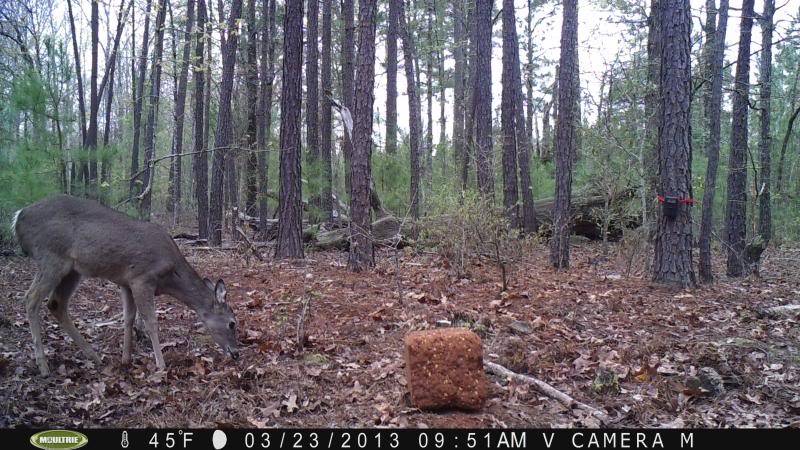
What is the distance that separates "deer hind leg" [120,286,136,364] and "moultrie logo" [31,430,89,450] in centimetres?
174

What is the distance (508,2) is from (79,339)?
15131 millimetres

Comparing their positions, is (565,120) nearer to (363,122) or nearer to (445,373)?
(363,122)

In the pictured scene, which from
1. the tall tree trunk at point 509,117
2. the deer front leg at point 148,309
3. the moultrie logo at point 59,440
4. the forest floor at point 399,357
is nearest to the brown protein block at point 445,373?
the forest floor at point 399,357

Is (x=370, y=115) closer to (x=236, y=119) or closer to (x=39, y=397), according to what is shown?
(x=39, y=397)

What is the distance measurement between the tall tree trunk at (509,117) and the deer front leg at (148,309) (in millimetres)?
11284

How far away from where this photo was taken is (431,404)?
4.45m

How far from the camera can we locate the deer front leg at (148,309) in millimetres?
5730

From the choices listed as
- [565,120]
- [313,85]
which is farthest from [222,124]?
[565,120]

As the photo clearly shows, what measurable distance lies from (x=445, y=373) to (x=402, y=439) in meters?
0.63

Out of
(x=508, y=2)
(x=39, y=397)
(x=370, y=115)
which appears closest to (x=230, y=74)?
(x=370, y=115)

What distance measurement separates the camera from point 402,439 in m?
4.09

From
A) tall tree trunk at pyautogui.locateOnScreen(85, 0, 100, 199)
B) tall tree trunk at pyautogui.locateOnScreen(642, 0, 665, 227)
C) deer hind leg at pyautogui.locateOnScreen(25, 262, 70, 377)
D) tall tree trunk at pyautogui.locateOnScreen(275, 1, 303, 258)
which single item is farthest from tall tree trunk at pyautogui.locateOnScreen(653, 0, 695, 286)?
tall tree trunk at pyautogui.locateOnScreen(85, 0, 100, 199)

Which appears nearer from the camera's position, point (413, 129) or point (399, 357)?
point (399, 357)

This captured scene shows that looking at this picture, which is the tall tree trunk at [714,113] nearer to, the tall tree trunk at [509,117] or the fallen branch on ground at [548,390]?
the tall tree trunk at [509,117]
